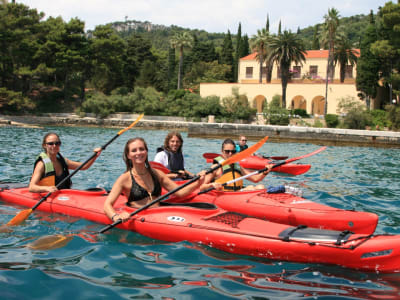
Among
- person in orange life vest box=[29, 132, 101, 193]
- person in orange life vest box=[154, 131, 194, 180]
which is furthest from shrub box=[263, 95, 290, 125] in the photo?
person in orange life vest box=[29, 132, 101, 193]

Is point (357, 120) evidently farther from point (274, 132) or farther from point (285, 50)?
point (285, 50)

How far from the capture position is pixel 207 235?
5.04 metres

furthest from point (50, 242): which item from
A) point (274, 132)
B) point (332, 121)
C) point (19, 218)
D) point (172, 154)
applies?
point (332, 121)

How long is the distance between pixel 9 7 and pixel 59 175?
4420cm

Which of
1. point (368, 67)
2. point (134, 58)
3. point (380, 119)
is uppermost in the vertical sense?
point (134, 58)

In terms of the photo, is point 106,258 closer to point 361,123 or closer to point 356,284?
point 356,284

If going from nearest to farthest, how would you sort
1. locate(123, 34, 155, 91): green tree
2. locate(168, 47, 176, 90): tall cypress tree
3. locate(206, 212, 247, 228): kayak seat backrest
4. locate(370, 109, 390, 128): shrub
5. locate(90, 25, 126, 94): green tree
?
locate(206, 212, 247, 228): kayak seat backrest → locate(370, 109, 390, 128): shrub → locate(90, 25, 126, 94): green tree → locate(123, 34, 155, 91): green tree → locate(168, 47, 176, 90): tall cypress tree

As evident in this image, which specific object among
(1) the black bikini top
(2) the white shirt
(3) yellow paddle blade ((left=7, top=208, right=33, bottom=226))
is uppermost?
(2) the white shirt

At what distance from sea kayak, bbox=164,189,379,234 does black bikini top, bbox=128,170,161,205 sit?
430mm

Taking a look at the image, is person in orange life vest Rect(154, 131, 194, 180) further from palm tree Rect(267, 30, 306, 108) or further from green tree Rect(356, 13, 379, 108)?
palm tree Rect(267, 30, 306, 108)

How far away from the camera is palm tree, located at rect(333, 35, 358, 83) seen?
42500 mm

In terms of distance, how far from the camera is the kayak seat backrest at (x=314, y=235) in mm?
4496

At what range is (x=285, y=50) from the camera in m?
40.8

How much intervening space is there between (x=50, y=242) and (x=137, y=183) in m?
1.35
